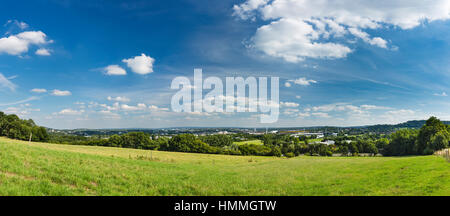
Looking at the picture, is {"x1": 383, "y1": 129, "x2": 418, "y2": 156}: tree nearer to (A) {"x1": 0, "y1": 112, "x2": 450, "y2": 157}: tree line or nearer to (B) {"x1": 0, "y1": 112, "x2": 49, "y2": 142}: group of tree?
(A) {"x1": 0, "y1": 112, "x2": 450, "y2": 157}: tree line

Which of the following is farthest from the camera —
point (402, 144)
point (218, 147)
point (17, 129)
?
point (218, 147)

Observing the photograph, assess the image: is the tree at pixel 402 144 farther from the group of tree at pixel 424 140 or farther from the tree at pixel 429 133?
the tree at pixel 429 133

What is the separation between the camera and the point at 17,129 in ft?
337

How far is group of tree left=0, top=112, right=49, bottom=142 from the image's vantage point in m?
101

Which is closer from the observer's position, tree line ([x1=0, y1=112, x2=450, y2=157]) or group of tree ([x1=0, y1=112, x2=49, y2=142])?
tree line ([x1=0, y1=112, x2=450, y2=157])

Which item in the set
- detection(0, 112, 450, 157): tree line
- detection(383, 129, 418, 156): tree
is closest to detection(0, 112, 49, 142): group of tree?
detection(0, 112, 450, 157): tree line

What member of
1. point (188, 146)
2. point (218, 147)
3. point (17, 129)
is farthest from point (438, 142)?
point (17, 129)

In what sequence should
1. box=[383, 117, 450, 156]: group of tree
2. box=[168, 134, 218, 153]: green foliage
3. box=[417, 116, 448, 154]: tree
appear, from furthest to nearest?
box=[168, 134, 218, 153]: green foliage, box=[417, 116, 448, 154]: tree, box=[383, 117, 450, 156]: group of tree

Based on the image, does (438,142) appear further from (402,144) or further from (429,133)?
(402,144)
